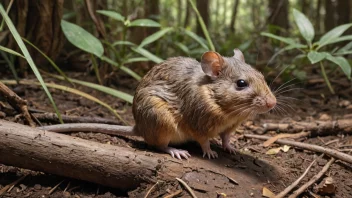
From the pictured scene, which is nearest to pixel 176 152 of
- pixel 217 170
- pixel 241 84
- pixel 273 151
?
pixel 217 170

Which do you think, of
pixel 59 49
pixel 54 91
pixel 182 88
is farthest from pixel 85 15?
pixel 182 88

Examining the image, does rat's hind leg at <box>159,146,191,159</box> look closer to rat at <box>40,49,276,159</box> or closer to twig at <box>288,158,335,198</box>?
rat at <box>40,49,276,159</box>

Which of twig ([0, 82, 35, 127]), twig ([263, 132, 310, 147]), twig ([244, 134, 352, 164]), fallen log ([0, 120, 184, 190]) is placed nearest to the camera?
fallen log ([0, 120, 184, 190])

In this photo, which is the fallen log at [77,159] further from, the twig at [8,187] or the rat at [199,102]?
the rat at [199,102]

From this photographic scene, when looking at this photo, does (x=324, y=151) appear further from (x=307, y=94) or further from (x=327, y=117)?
(x=307, y=94)

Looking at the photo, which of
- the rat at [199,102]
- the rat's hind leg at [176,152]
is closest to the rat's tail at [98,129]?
the rat at [199,102]

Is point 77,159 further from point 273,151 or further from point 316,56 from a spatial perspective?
point 316,56

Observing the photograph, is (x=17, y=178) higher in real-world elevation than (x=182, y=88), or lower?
lower

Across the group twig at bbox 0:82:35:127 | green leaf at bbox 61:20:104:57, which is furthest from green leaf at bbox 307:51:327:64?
twig at bbox 0:82:35:127
